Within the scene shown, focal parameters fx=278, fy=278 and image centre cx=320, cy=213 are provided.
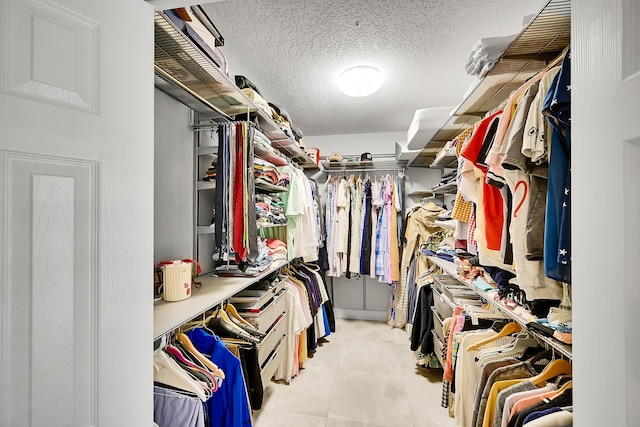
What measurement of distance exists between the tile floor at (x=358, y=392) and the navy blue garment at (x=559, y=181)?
5.29 ft

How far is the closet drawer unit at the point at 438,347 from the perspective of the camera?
2.05 metres

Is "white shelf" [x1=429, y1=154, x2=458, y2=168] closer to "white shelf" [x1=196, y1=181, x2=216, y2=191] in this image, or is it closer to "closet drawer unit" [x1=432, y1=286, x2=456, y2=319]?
"closet drawer unit" [x1=432, y1=286, x2=456, y2=319]

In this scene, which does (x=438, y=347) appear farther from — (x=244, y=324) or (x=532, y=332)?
(x=244, y=324)

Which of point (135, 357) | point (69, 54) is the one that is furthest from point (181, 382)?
point (69, 54)

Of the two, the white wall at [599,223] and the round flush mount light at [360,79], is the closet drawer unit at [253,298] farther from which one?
the round flush mount light at [360,79]

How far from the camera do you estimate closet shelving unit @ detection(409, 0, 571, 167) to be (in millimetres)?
914

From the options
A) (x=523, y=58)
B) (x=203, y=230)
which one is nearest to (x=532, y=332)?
(x=523, y=58)

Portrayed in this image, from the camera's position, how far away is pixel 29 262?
493 mm

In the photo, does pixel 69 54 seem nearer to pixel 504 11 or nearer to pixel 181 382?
pixel 181 382

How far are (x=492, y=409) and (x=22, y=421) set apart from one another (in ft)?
4.70

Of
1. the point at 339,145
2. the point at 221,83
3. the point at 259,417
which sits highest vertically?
the point at 339,145

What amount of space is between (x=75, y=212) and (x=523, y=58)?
1.60 meters

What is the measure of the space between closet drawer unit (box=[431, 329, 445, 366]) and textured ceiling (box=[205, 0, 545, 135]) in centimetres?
208

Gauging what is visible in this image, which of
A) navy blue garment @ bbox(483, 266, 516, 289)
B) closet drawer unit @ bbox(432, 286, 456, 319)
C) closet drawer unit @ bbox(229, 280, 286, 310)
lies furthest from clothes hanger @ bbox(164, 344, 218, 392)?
closet drawer unit @ bbox(432, 286, 456, 319)
